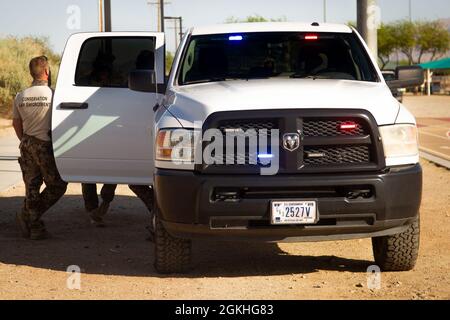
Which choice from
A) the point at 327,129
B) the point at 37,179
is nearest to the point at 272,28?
the point at 327,129

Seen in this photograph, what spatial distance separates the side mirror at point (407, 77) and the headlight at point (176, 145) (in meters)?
2.51

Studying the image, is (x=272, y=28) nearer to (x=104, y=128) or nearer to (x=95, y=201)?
(x=104, y=128)

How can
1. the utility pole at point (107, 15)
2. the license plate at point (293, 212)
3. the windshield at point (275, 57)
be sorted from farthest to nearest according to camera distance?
1. the utility pole at point (107, 15)
2. the windshield at point (275, 57)
3. the license plate at point (293, 212)

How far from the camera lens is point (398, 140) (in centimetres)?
655

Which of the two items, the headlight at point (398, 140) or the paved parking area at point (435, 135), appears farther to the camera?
the paved parking area at point (435, 135)

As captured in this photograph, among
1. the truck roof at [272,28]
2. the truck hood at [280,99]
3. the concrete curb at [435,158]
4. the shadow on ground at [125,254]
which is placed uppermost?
the truck roof at [272,28]

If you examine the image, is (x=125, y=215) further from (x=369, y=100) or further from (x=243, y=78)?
(x=369, y=100)

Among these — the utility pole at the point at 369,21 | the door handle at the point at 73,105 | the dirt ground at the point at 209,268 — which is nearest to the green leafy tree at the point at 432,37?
the utility pole at the point at 369,21

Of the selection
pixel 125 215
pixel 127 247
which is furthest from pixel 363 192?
pixel 125 215

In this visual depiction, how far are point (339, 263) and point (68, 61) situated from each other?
3.39 meters

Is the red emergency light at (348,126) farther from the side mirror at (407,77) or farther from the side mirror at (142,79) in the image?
the side mirror at (142,79)

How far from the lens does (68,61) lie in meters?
8.95

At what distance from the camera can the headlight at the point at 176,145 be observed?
6.49m

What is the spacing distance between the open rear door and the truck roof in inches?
27.7
